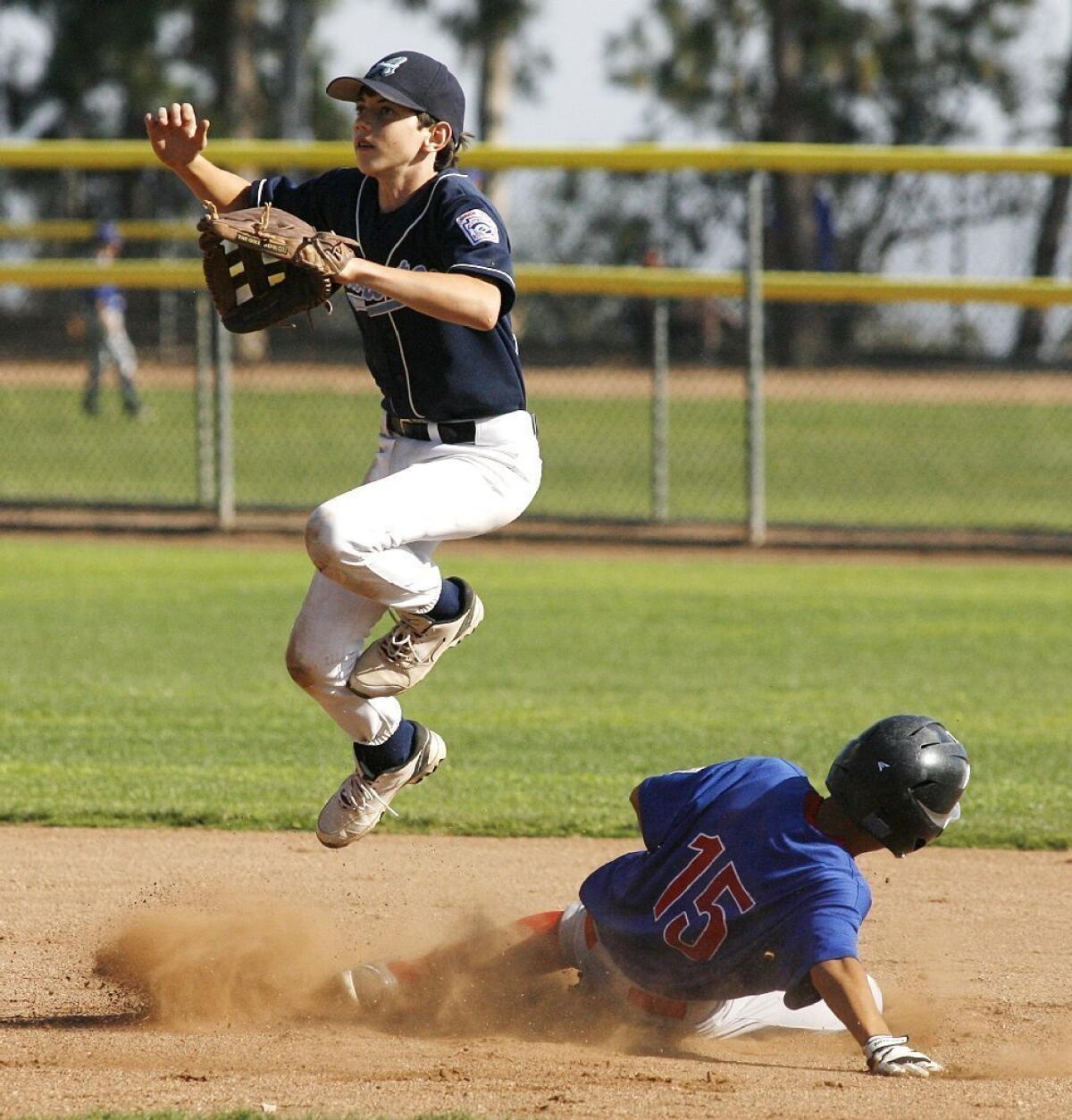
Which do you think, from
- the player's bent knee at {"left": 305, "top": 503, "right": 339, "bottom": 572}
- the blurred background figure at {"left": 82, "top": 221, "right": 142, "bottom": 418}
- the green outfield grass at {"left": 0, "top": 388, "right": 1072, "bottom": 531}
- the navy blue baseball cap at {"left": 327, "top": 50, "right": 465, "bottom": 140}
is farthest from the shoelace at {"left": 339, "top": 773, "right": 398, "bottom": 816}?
the blurred background figure at {"left": 82, "top": 221, "right": 142, "bottom": 418}

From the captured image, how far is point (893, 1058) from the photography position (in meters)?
3.84

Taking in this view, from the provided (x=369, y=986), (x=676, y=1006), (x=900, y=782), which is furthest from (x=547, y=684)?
(x=900, y=782)

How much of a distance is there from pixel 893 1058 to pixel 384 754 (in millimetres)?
1581

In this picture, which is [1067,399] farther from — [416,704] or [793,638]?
[416,704]

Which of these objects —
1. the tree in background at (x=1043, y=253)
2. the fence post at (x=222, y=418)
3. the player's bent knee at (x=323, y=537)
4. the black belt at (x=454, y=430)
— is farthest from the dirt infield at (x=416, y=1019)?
the tree in background at (x=1043, y=253)

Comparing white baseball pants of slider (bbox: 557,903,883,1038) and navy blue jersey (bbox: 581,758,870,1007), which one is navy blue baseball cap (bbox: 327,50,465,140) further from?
white baseball pants of slider (bbox: 557,903,883,1038)

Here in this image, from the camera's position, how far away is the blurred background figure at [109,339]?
17.2m

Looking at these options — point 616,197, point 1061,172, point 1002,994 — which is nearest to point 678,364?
point 616,197

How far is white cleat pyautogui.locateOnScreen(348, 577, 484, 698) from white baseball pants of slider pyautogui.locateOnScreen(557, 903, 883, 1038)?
722mm

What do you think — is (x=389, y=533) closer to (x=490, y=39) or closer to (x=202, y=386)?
(x=202, y=386)

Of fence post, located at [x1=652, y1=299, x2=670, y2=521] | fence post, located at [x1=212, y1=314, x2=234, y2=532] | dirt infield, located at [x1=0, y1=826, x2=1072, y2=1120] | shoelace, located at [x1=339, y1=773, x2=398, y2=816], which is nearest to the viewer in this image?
dirt infield, located at [x1=0, y1=826, x2=1072, y2=1120]

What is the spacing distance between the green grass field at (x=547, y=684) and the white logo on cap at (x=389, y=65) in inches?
109

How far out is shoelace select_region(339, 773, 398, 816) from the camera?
15.6 ft

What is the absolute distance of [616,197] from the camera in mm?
14523
